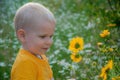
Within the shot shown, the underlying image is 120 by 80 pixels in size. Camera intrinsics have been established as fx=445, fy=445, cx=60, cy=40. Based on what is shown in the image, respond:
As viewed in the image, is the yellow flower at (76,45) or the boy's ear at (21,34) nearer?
the boy's ear at (21,34)

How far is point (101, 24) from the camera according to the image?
6016mm

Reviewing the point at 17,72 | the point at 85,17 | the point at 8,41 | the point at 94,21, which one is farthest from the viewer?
the point at 85,17

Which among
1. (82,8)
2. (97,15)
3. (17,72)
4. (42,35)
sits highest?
(82,8)

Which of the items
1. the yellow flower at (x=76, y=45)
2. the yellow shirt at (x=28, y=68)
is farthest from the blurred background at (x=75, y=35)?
the yellow shirt at (x=28, y=68)

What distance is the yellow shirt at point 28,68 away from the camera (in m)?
2.59

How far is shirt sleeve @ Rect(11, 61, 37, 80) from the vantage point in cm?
258

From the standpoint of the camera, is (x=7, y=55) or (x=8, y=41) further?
(x=8, y=41)

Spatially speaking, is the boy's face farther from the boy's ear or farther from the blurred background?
the blurred background

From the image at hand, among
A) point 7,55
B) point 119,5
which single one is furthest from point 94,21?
point 7,55

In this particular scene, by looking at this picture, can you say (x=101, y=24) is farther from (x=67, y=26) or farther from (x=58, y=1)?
(x=58, y=1)

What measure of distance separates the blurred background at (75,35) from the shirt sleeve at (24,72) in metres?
0.51

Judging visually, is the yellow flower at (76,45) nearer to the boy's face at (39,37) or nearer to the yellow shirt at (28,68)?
the yellow shirt at (28,68)

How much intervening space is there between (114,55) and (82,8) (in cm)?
489

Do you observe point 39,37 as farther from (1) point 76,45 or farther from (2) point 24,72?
(1) point 76,45
